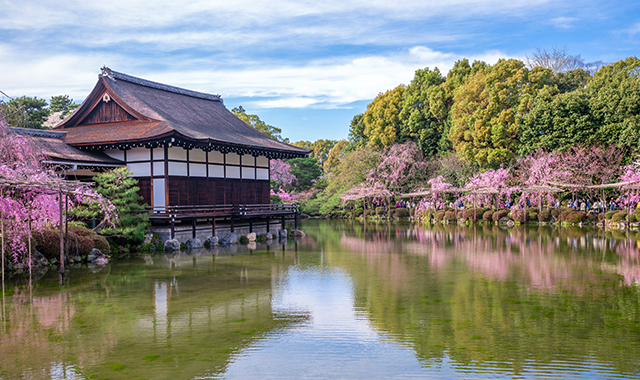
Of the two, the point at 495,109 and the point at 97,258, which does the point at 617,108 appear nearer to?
the point at 495,109

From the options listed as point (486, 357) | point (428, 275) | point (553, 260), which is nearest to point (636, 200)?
point (553, 260)

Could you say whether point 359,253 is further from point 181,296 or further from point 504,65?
point 504,65

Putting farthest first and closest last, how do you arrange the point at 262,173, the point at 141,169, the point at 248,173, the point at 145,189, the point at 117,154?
the point at 262,173, the point at 248,173, the point at 117,154, the point at 141,169, the point at 145,189

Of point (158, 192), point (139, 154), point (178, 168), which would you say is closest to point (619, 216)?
point (178, 168)

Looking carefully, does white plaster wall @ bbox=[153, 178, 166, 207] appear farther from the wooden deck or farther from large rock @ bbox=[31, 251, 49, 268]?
large rock @ bbox=[31, 251, 49, 268]

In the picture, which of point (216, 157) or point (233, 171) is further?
point (233, 171)

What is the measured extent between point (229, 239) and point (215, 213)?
5.37 feet

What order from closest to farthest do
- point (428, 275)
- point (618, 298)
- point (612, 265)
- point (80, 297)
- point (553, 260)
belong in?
1. point (618, 298)
2. point (80, 297)
3. point (428, 275)
4. point (612, 265)
5. point (553, 260)

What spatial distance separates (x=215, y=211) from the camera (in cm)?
2205

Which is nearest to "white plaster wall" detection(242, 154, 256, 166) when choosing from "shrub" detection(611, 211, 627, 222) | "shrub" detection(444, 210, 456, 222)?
"shrub" detection(444, 210, 456, 222)

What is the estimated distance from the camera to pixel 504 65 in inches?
1439

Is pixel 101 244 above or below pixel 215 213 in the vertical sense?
below

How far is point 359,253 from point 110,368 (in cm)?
1346

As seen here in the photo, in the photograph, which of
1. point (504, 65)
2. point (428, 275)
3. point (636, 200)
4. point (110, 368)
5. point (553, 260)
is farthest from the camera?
point (504, 65)
